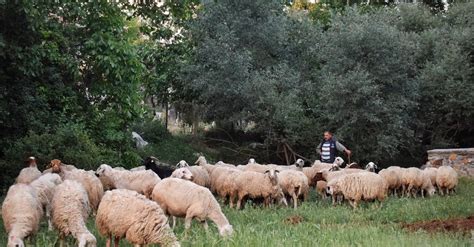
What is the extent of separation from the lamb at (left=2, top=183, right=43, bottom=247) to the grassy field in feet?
0.92

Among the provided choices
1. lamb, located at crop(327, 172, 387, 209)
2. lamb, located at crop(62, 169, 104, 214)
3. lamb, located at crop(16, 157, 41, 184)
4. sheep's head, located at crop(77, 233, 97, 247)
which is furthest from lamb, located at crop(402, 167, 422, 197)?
sheep's head, located at crop(77, 233, 97, 247)

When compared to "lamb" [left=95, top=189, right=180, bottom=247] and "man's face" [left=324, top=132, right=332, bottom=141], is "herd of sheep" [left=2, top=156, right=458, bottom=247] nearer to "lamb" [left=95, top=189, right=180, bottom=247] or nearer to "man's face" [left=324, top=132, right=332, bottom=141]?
"lamb" [left=95, top=189, right=180, bottom=247]

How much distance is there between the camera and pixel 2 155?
16938mm

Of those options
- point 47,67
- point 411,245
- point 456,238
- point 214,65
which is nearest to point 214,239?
point 411,245

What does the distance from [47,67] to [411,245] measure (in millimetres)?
13938

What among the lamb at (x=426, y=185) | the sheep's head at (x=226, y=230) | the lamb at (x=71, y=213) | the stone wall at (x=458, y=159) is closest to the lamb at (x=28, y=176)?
the lamb at (x=71, y=213)

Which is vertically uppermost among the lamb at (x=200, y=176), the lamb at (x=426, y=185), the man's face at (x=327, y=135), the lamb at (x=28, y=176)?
the man's face at (x=327, y=135)

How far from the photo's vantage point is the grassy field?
8.15 meters

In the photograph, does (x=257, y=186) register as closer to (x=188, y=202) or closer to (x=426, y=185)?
(x=188, y=202)

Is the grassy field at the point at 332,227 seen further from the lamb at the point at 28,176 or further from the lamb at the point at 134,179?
the lamb at the point at 28,176

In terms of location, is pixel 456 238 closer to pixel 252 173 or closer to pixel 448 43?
pixel 252 173

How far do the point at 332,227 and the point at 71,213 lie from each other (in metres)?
4.27

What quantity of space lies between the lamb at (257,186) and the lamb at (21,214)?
5150 millimetres

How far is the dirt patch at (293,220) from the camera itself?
10734 mm
